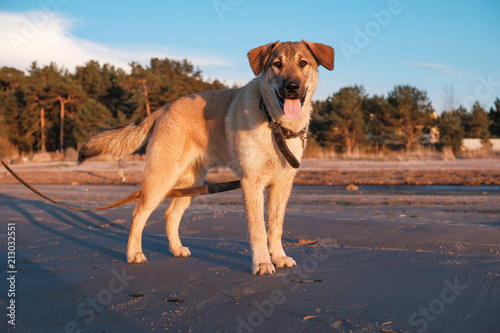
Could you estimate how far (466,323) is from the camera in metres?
2.75

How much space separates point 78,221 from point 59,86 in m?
38.6

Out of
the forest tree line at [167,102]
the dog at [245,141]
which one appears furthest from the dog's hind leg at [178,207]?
the forest tree line at [167,102]

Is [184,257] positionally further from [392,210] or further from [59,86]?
[59,86]

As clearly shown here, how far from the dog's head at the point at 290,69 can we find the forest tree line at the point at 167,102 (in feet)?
101

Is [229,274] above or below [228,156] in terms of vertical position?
below

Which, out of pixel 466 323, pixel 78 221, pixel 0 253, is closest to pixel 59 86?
pixel 78 221

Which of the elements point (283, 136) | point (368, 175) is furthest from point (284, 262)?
point (368, 175)

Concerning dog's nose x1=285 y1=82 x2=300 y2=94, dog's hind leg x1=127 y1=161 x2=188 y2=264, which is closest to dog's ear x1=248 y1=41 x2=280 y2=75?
dog's nose x1=285 y1=82 x2=300 y2=94

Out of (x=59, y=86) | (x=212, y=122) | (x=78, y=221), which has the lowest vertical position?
(x=78, y=221)

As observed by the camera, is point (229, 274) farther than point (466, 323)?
Yes

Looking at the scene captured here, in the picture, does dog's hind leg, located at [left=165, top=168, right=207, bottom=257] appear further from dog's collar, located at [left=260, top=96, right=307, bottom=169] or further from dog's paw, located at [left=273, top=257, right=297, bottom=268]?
dog's collar, located at [left=260, top=96, right=307, bottom=169]

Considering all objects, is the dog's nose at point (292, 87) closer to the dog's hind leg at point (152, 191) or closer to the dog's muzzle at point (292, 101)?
the dog's muzzle at point (292, 101)

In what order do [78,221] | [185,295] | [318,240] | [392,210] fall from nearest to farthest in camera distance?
1. [185,295]
2. [318,240]
3. [78,221]
4. [392,210]

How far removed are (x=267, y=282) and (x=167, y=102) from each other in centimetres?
3480
